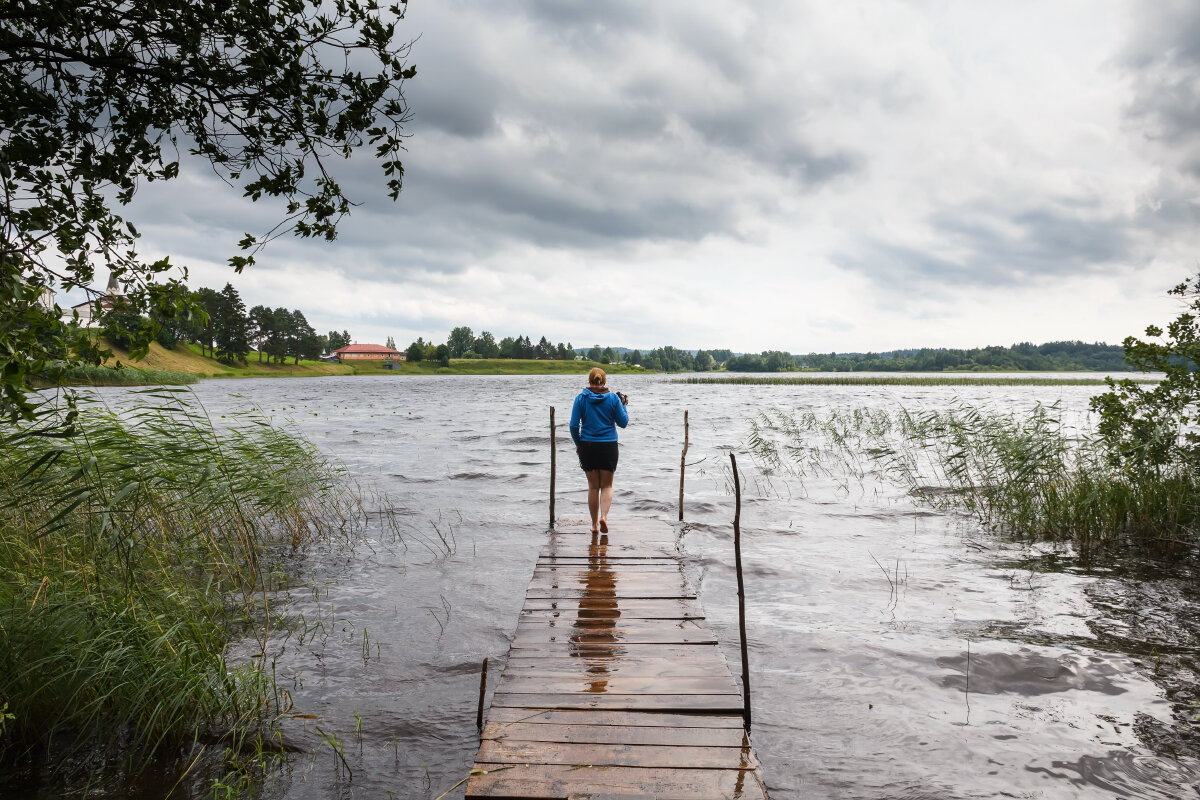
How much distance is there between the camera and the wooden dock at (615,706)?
173 inches

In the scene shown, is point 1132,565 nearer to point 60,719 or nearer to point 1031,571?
point 1031,571

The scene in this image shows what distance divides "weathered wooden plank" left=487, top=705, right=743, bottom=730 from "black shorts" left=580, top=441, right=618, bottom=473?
5247mm

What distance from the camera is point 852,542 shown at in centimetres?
1443

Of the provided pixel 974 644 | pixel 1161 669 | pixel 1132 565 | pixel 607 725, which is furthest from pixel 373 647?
pixel 1132 565

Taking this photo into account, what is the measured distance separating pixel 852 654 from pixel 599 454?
452 cm

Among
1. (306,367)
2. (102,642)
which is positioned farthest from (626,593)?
(306,367)

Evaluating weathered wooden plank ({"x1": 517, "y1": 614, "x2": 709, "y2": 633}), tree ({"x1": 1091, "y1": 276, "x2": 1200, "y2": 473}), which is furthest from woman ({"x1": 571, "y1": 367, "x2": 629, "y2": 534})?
tree ({"x1": 1091, "y1": 276, "x2": 1200, "y2": 473})

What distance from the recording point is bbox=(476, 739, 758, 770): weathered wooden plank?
461cm

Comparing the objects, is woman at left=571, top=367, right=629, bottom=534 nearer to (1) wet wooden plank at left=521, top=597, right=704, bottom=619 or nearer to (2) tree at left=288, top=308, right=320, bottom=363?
(1) wet wooden plank at left=521, top=597, right=704, bottom=619

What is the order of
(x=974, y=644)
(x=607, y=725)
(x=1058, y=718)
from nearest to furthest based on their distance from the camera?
(x=607, y=725)
(x=1058, y=718)
(x=974, y=644)

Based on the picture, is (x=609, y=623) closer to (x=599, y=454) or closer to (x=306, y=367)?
(x=599, y=454)

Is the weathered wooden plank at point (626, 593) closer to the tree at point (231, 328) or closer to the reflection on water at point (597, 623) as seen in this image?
the reflection on water at point (597, 623)

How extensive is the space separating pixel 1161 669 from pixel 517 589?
889cm

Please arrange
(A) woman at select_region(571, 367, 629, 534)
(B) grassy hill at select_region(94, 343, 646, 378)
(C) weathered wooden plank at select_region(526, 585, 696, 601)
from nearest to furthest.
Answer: (C) weathered wooden plank at select_region(526, 585, 696, 601), (A) woman at select_region(571, 367, 629, 534), (B) grassy hill at select_region(94, 343, 646, 378)
